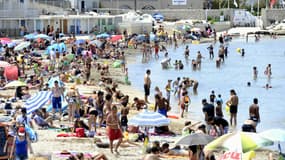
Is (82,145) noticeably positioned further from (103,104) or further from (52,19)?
(52,19)

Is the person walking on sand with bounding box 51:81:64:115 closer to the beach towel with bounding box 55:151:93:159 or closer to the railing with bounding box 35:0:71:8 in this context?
the beach towel with bounding box 55:151:93:159

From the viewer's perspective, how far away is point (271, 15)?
257ft

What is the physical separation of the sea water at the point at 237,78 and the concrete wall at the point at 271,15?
1822 centimetres

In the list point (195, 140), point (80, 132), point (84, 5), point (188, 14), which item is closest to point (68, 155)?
point (80, 132)

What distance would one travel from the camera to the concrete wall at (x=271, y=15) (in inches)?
3054

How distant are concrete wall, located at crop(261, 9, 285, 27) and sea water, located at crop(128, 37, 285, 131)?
717 inches

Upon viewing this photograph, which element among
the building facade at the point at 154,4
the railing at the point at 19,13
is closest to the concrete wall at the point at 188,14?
the building facade at the point at 154,4

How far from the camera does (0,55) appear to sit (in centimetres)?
3384

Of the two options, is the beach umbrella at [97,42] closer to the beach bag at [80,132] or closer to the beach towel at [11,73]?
the beach towel at [11,73]

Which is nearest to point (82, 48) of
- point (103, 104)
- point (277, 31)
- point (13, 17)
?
point (13, 17)

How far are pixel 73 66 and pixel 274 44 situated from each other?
117 feet

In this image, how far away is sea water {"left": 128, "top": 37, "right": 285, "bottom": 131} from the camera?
23.9 m

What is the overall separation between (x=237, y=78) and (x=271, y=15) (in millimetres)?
43756

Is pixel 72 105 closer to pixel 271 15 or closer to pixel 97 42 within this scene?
pixel 97 42
